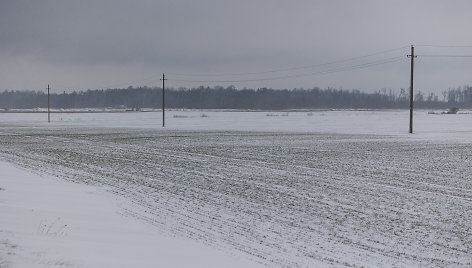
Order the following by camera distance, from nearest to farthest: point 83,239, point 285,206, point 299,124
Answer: point 83,239 < point 285,206 < point 299,124

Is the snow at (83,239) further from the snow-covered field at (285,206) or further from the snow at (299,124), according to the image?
the snow at (299,124)

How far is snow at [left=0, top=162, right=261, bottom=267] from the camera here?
641 centimetres

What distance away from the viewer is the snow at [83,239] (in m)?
6.41

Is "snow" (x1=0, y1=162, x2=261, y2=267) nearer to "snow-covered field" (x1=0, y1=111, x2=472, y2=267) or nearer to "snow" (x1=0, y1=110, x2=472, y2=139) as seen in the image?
"snow-covered field" (x1=0, y1=111, x2=472, y2=267)

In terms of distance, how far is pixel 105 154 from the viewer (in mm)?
23609

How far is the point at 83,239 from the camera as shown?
7.69 metres

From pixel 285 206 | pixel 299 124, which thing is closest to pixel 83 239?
pixel 285 206

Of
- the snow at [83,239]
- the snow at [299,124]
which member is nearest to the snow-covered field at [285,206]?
the snow at [83,239]

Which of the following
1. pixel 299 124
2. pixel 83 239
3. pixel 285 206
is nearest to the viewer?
pixel 83 239

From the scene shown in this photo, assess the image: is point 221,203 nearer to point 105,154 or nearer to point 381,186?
point 381,186

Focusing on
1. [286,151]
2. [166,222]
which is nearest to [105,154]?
Answer: [286,151]

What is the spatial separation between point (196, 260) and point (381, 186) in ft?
27.4

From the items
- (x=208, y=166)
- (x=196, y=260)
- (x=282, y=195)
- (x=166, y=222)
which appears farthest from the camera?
(x=208, y=166)

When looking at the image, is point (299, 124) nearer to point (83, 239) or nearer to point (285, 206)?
point (285, 206)
